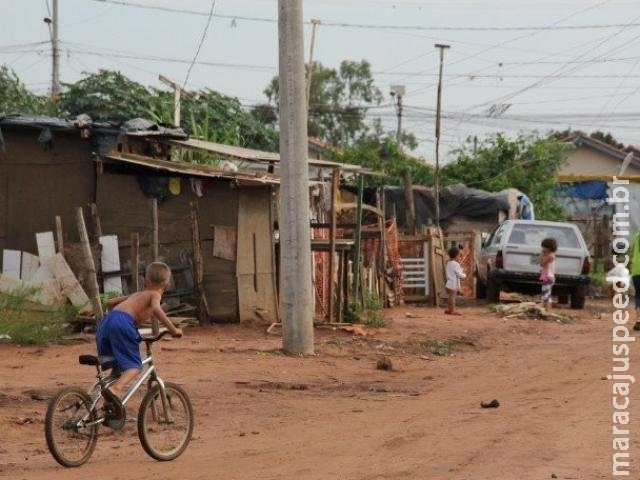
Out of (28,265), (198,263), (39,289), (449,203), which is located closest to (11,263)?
(28,265)

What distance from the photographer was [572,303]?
25734 millimetres

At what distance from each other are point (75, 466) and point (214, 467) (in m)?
0.94

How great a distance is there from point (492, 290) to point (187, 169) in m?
9.32

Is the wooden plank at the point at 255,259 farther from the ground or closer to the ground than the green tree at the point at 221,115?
closer to the ground

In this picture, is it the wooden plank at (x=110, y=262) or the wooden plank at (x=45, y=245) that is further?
the wooden plank at (x=110, y=262)

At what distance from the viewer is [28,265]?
18.4 meters

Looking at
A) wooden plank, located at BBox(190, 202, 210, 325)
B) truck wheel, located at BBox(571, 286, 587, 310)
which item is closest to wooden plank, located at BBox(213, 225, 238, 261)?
wooden plank, located at BBox(190, 202, 210, 325)

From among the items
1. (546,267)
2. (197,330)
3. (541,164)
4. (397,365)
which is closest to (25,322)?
(197,330)

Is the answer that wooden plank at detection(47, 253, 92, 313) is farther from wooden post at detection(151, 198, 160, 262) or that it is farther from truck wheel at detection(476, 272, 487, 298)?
truck wheel at detection(476, 272, 487, 298)

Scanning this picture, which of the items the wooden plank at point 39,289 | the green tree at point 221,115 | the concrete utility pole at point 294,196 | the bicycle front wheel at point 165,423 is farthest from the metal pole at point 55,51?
the bicycle front wheel at point 165,423

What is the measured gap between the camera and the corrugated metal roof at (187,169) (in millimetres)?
18000

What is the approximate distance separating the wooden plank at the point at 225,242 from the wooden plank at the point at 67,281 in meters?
2.19

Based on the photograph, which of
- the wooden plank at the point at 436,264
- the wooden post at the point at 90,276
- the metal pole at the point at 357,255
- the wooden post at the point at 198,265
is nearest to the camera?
the wooden post at the point at 90,276

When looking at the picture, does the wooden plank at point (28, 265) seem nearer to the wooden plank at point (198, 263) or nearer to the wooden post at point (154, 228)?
the wooden post at point (154, 228)
